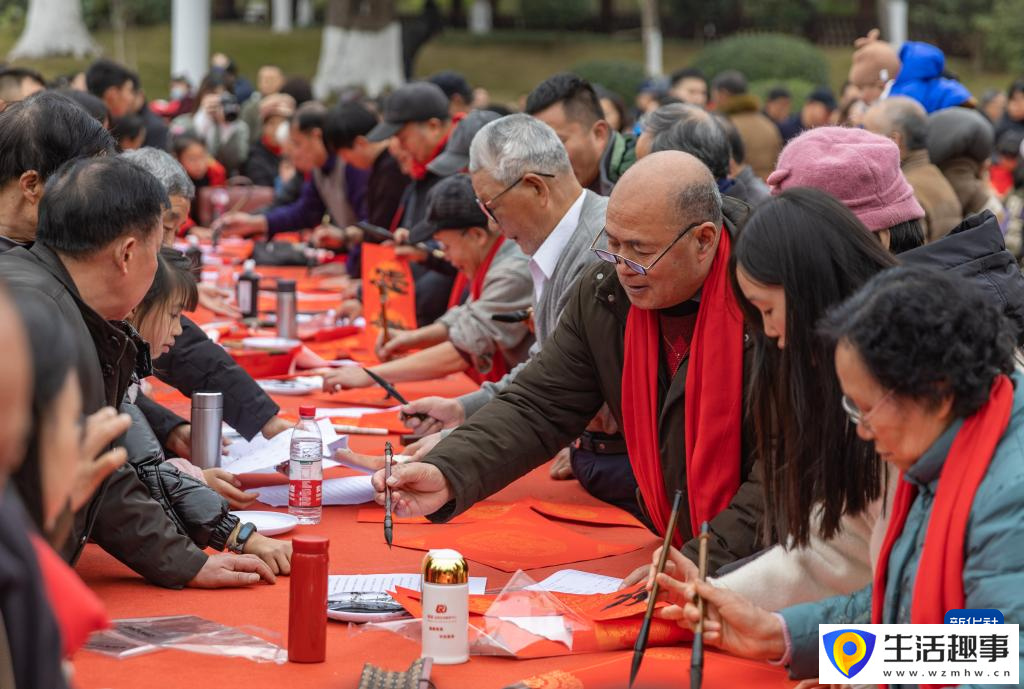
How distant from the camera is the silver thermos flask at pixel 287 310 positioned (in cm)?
619

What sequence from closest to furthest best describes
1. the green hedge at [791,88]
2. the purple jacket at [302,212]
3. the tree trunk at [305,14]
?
the purple jacket at [302,212] → the green hedge at [791,88] → the tree trunk at [305,14]

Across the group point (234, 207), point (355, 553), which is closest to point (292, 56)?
point (234, 207)

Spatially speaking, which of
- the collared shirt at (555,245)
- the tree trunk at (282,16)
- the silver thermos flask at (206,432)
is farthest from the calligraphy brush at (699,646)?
the tree trunk at (282,16)

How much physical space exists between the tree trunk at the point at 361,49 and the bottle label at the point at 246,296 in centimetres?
1782

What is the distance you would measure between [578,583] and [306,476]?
0.85 metres

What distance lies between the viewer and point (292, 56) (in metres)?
29.5

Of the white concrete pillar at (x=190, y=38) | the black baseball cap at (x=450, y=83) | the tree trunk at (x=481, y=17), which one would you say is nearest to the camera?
the black baseball cap at (x=450, y=83)

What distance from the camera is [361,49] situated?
24359 mm

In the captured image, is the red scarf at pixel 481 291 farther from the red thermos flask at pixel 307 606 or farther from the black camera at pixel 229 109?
the black camera at pixel 229 109

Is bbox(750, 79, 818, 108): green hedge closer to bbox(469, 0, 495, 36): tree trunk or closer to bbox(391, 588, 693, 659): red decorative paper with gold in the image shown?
bbox(469, 0, 495, 36): tree trunk

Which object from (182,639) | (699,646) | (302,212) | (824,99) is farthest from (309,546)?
(824,99)

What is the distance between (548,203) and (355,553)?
4.11ft

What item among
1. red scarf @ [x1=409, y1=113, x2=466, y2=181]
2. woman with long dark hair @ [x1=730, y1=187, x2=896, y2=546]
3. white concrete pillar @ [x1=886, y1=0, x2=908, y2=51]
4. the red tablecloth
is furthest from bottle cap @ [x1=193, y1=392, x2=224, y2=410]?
white concrete pillar @ [x1=886, y1=0, x2=908, y2=51]

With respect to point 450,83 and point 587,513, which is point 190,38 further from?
point 587,513
